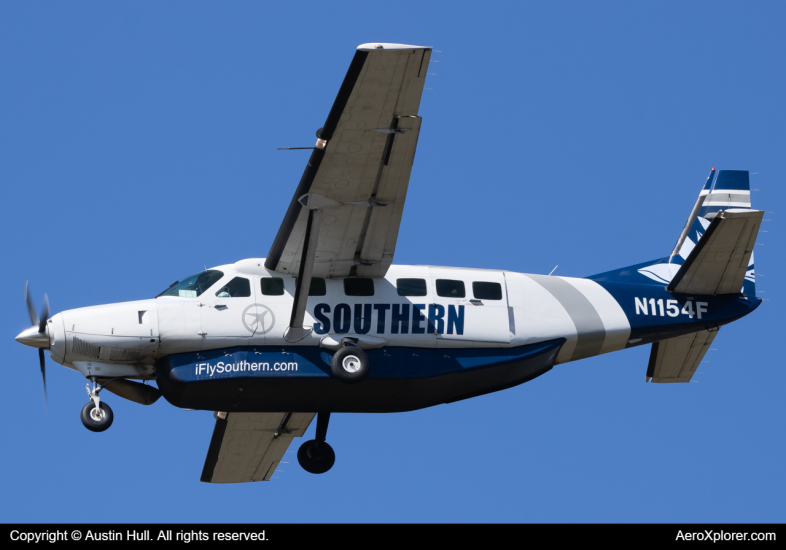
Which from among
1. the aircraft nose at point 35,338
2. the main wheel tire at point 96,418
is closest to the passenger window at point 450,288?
the main wheel tire at point 96,418

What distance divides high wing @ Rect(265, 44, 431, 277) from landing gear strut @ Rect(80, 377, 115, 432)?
4106 mm

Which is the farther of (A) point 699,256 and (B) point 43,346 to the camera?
(A) point 699,256

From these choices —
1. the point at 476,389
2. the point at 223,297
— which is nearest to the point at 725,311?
the point at 476,389

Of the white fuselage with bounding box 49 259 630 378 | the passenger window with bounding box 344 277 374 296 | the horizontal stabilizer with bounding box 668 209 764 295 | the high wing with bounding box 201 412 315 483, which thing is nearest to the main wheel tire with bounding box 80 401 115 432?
the white fuselage with bounding box 49 259 630 378

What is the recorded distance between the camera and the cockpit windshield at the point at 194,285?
86.7ft

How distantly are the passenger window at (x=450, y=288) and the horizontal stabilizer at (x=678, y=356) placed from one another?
15.8 ft

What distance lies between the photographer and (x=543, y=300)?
2770cm

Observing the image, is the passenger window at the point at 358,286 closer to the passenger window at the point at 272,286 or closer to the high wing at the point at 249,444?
the passenger window at the point at 272,286

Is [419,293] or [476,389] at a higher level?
[419,293]

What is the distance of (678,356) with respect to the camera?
2927 cm

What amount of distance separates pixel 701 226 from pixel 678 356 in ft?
9.99

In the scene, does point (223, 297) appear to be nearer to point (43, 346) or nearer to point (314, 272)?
point (314, 272)

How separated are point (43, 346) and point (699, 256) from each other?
13.0 metres

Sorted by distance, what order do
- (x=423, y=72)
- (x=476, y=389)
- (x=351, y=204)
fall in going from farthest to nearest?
(x=476, y=389)
(x=351, y=204)
(x=423, y=72)
